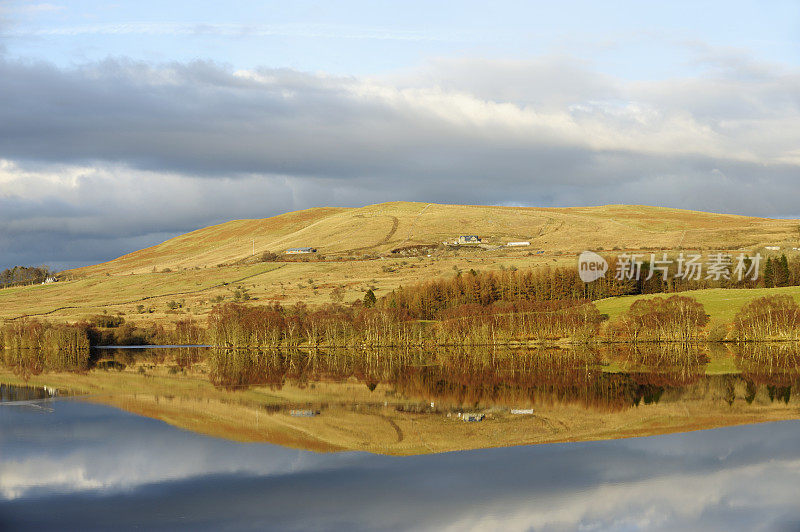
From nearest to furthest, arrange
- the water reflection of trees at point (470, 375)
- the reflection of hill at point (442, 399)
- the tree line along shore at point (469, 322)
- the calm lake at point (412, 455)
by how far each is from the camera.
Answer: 1. the calm lake at point (412, 455)
2. the reflection of hill at point (442, 399)
3. the water reflection of trees at point (470, 375)
4. the tree line along shore at point (469, 322)

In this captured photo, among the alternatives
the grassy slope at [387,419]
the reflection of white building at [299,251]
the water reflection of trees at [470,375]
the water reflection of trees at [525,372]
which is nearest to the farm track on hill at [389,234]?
the reflection of white building at [299,251]

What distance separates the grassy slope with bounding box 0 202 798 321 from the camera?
94.1 metres

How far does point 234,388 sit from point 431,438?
17.1 metres

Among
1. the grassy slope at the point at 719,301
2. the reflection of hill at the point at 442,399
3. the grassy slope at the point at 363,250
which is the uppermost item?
the grassy slope at the point at 363,250

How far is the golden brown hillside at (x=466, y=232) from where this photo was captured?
11100 centimetres

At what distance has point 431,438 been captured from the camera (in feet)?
80.6

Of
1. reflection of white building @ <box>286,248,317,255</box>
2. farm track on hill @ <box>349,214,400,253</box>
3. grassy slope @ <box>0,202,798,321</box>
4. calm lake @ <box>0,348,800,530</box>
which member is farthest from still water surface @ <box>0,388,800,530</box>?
reflection of white building @ <box>286,248,317,255</box>

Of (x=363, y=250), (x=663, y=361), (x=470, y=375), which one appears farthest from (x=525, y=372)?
(x=363, y=250)

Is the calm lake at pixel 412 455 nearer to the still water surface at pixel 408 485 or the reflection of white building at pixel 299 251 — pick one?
the still water surface at pixel 408 485

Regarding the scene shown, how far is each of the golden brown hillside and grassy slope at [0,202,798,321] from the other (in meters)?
0.21

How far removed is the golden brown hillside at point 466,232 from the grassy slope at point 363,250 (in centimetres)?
21

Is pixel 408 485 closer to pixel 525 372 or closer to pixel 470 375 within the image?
pixel 470 375

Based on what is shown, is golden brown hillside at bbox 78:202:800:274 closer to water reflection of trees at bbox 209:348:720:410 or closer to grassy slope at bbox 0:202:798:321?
grassy slope at bbox 0:202:798:321

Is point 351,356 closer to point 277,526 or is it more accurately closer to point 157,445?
point 157,445
